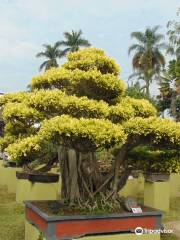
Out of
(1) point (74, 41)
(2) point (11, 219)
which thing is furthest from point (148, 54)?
(2) point (11, 219)

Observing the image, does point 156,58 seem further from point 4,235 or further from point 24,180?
point 4,235

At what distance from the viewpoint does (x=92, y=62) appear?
7047 millimetres

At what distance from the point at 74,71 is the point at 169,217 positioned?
4.46 meters

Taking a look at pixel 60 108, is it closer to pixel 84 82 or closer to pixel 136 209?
pixel 84 82

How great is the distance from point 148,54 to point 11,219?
28162mm

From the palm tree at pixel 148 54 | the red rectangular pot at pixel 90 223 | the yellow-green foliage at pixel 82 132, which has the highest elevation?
→ the palm tree at pixel 148 54

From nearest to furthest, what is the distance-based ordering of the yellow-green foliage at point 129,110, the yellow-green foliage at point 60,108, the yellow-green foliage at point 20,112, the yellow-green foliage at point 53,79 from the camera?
the yellow-green foliage at point 60,108, the yellow-green foliage at point 20,112, the yellow-green foliage at point 129,110, the yellow-green foliage at point 53,79

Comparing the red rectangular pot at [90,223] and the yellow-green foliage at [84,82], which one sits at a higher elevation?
the yellow-green foliage at [84,82]

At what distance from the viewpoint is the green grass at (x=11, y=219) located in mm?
7798

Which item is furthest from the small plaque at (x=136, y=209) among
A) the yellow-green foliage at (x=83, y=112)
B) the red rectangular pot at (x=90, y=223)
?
the yellow-green foliage at (x=83, y=112)

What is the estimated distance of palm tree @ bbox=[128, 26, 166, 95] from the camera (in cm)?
3562

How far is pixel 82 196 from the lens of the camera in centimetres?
720

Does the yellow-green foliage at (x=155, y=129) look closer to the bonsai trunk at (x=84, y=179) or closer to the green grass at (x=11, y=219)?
the bonsai trunk at (x=84, y=179)

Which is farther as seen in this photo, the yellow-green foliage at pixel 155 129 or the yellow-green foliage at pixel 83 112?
the yellow-green foliage at pixel 155 129
